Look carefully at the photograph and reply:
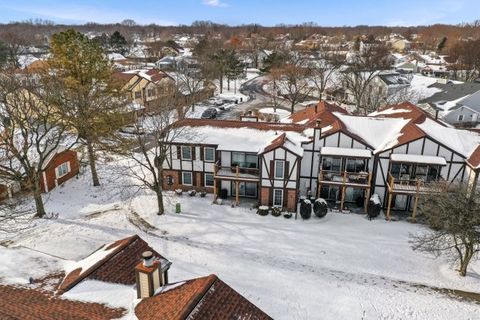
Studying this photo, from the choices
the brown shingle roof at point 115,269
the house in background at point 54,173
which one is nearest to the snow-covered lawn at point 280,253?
the house in background at point 54,173

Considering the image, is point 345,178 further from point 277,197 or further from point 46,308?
point 46,308

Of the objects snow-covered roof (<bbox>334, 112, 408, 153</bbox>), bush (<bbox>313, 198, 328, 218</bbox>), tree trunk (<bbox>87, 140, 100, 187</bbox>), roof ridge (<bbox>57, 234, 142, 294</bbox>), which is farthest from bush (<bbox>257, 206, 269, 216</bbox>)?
A: tree trunk (<bbox>87, 140, 100, 187</bbox>)

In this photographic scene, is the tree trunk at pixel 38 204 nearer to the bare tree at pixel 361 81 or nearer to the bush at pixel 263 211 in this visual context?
the bush at pixel 263 211

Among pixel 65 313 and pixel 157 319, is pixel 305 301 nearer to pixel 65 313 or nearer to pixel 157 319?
pixel 157 319

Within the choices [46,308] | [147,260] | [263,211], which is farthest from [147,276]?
[263,211]

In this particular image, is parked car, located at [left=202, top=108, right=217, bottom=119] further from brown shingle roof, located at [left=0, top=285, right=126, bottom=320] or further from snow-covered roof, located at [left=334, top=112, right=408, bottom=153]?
brown shingle roof, located at [left=0, top=285, right=126, bottom=320]

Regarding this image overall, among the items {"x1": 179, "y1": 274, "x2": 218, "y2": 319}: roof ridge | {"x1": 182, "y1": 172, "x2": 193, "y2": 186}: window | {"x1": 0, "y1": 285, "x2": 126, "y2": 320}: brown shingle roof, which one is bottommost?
{"x1": 182, "y1": 172, "x2": 193, "y2": 186}: window

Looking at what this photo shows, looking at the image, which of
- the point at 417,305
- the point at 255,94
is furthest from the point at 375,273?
the point at 255,94
